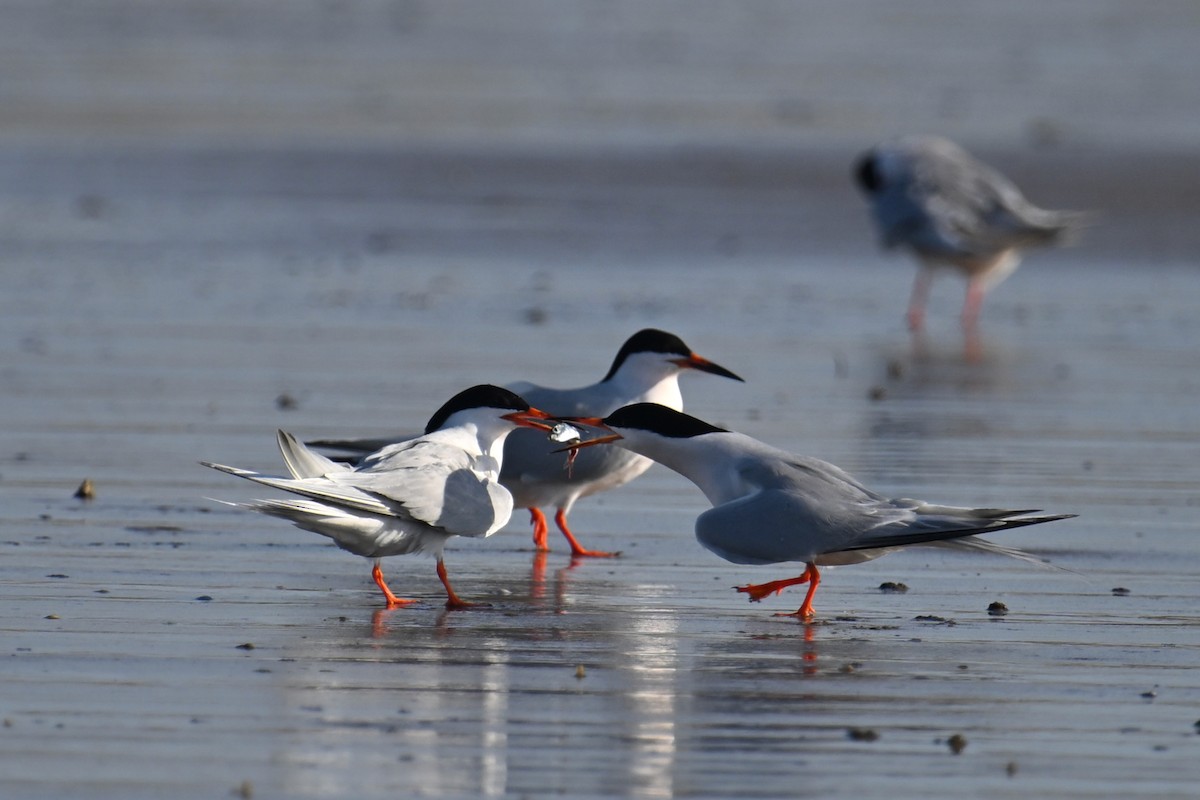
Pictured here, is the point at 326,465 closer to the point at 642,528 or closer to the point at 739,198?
the point at 642,528

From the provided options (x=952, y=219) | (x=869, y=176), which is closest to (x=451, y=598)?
(x=952, y=219)

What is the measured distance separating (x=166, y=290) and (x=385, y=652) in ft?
21.9

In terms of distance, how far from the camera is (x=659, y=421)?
575cm

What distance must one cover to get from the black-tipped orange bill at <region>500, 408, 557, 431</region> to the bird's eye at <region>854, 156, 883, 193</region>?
24.8 feet

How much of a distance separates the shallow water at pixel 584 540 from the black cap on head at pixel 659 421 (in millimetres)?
435

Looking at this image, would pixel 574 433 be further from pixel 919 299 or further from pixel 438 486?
pixel 919 299

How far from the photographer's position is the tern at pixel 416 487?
5.04 meters

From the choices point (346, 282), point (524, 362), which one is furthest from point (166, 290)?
point (524, 362)

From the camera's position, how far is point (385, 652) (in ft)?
15.6

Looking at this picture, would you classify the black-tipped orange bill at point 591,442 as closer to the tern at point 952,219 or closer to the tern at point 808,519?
the tern at point 808,519

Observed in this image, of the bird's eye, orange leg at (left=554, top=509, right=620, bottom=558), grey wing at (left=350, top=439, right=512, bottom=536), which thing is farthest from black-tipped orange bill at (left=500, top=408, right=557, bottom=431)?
the bird's eye

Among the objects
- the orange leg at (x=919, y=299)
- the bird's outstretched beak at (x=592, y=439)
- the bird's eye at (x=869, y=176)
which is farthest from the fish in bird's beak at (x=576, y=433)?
the bird's eye at (x=869, y=176)

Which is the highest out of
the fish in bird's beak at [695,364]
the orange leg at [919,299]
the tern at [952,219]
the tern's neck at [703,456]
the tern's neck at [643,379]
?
the tern at [952,219]

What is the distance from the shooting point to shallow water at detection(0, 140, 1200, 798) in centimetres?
398
